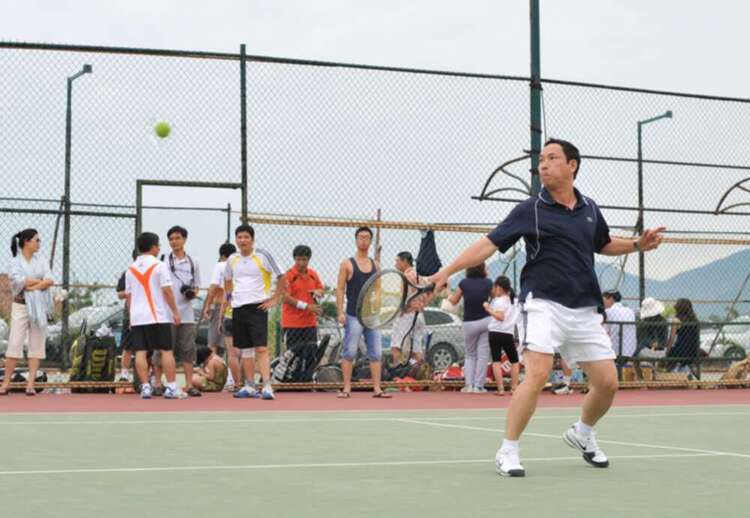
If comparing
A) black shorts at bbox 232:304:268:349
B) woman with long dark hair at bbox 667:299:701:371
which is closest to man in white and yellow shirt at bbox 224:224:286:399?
black shorts at bbox 232:304:268:349

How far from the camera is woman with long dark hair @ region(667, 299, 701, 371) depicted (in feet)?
54.2

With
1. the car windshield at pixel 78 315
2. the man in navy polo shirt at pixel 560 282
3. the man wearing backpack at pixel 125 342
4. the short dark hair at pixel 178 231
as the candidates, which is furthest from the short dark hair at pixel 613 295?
the man in navy polo shirt at pixel 560 282

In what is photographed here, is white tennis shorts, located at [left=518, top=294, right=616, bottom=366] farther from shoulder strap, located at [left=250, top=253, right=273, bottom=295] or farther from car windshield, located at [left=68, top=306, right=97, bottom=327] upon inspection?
car windshield, located at [left=68, top=306, right=97, bottom=327]

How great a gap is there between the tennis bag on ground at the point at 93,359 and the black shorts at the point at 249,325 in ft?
5.28

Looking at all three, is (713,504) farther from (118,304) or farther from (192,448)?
(118,304)

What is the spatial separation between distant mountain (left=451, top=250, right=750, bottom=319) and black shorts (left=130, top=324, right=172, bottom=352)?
544 cm

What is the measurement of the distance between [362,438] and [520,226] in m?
2.39

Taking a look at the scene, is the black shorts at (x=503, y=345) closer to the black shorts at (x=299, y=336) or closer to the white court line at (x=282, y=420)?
the black shorts at (x=299, y=336)

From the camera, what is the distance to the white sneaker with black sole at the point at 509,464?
6066 mm

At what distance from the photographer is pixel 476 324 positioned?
1483 cm

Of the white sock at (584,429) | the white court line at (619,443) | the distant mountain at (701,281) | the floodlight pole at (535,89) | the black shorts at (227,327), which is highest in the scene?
the floodlight pole at (535,89)

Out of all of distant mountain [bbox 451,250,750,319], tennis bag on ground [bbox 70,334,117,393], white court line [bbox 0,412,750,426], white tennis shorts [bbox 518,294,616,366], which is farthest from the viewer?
distant mountain [bbox 451,250,750,319]

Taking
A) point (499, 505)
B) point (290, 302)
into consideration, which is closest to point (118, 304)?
point (290, 302)

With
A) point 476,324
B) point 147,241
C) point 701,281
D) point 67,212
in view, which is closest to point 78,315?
point 67,212
